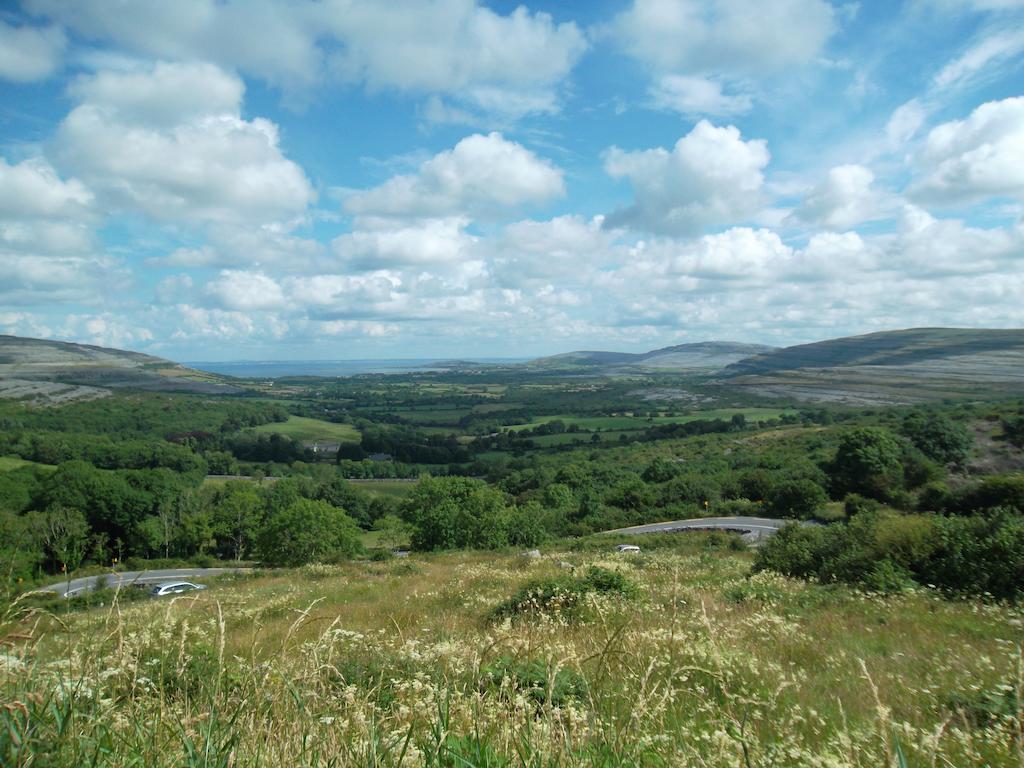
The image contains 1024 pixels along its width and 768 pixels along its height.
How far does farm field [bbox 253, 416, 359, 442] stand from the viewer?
390 ft

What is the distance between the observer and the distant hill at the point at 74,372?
10456cm

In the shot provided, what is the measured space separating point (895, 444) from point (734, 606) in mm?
Answer: 52290

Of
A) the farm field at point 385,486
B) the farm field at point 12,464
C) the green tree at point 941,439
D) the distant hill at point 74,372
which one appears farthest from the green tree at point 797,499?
the distant hill at point 74,372

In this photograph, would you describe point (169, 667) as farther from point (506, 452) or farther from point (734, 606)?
point (506, 452)

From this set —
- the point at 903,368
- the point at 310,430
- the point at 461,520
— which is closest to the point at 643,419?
the point at 903,368

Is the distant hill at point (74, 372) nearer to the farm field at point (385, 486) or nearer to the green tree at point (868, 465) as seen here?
the farm field at point (385, 486)

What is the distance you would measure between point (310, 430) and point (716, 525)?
103547mm

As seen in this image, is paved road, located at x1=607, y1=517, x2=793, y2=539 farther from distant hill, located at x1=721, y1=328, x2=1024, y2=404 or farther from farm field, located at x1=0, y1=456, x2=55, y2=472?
farm field, located at x1=0, y1=456, x2=55, y2=472

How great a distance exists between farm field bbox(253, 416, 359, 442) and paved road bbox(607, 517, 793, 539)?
83.3 metres

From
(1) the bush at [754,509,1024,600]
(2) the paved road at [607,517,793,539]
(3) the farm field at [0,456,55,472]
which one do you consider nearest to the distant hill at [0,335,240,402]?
(3) the farm field at [0,456,55,472]

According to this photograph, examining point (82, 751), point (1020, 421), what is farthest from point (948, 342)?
point (82, 751)

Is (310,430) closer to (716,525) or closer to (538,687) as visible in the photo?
(716,525)

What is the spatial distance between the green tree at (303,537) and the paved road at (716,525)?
24626 millimetres

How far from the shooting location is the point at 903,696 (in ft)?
15.2
